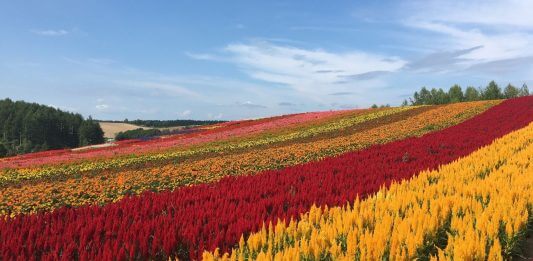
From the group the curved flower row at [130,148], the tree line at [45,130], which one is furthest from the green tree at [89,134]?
the curved flower row at [130,148]

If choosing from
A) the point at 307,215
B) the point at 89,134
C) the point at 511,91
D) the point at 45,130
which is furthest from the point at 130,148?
the point at 511,91

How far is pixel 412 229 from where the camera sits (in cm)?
476

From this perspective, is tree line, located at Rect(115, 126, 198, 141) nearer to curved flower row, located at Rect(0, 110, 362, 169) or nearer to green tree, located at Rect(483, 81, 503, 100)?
curved flower row, located at Rect(0, 110, 362, 169)

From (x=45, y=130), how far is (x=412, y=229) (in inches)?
4072

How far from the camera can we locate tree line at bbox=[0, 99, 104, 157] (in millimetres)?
91625

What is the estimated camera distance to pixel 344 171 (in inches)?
414

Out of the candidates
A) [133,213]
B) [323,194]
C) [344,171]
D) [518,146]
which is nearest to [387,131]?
[518,146]

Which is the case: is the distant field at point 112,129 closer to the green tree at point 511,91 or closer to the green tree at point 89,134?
the green tree at point 89,134

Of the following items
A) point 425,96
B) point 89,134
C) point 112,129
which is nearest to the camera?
point 89,134

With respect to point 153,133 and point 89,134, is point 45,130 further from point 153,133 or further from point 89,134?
point 153,133

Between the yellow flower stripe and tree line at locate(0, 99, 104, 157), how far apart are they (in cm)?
9367

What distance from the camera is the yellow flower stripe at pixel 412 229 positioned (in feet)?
13.0

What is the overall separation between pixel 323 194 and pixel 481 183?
2649 mm

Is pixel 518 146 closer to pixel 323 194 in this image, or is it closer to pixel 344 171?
pixel 344 171
